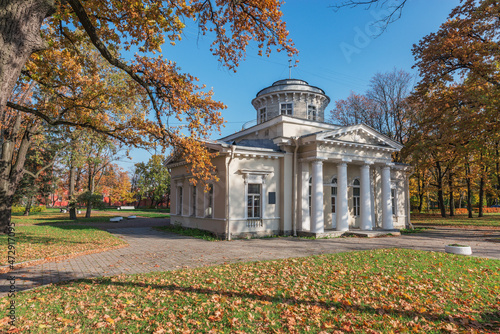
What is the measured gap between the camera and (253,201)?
16.7 meters

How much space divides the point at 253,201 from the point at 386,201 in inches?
379

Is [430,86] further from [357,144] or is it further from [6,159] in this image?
[6,159]

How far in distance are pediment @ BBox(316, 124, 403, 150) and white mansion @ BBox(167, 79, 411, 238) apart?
0.20ft

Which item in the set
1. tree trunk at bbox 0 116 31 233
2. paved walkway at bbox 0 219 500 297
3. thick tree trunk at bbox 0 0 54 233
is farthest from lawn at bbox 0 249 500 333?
tree trunk at bbox 0 116 31 233

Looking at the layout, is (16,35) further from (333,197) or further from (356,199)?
(356,199)

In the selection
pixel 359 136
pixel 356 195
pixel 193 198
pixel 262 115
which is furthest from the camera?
pixel 262 115

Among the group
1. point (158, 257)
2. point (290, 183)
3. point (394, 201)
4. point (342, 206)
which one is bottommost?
point (158, 257)

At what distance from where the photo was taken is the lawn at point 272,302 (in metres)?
4.60

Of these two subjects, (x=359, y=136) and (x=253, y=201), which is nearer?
(x=253, y=201)

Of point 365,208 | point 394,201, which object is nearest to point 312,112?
point 365,208

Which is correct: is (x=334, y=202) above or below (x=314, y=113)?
below

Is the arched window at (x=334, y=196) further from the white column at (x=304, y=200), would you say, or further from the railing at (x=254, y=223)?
the railing at (x=254, y=223)

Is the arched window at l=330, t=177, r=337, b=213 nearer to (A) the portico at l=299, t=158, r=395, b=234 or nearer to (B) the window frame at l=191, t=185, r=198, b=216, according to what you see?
(A) the portico at l=299, t=158, r=395, b=234

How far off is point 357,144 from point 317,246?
7789mm
